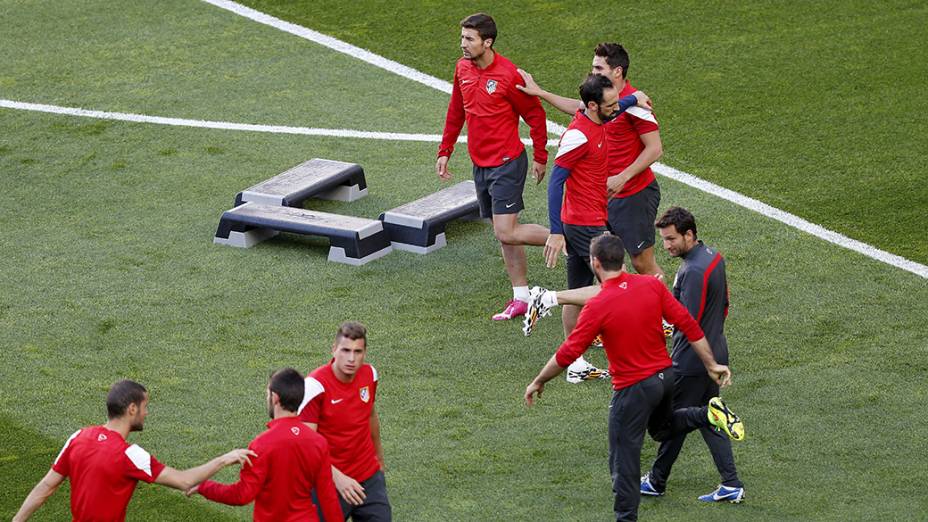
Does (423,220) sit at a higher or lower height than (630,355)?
lower

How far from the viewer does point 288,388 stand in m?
7.14

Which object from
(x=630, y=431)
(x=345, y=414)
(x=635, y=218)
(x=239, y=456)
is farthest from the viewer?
(x=635, y=218)

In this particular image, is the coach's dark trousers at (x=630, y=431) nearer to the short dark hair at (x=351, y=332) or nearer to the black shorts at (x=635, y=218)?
the short dark hair at (x=351, y=332)

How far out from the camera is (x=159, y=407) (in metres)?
10.4

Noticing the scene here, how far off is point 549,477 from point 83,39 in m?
11.3

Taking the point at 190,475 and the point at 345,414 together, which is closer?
the point at 190,475

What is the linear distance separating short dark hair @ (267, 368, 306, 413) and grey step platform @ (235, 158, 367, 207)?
6472 mm

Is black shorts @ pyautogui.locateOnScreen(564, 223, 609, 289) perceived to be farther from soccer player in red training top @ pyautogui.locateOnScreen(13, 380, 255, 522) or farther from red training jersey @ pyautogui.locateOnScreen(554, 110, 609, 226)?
soccer player in red training top @ pyautogui.locateOnScreen(13, 380, 255, 522)

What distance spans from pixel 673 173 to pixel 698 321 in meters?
5.79

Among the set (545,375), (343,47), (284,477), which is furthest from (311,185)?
(284,477)

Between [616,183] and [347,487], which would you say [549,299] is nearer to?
[616,183]

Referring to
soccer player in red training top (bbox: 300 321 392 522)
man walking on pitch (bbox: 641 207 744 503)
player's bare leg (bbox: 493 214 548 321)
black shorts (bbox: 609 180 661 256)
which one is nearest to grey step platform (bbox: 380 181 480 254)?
player's bare leg (bbox: 493 214 548 321)

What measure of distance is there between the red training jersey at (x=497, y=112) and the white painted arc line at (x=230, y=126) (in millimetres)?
3673

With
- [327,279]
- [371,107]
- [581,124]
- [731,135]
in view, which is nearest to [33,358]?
[327,279]
